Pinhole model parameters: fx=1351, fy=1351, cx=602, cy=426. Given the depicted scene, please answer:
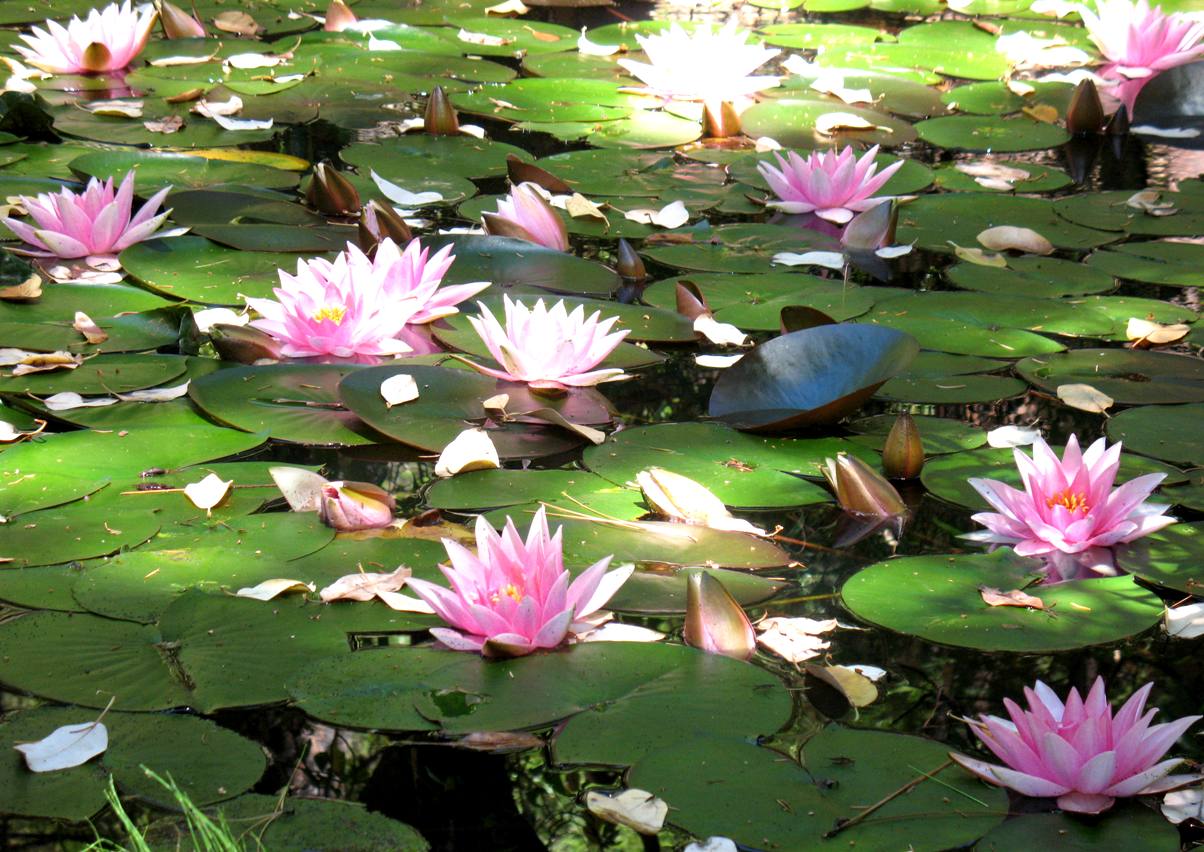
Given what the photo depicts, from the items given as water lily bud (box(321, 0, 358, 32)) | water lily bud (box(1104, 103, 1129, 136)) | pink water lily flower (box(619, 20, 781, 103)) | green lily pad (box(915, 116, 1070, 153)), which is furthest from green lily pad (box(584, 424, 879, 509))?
water lily bud (box(321, 0, 358, 32))

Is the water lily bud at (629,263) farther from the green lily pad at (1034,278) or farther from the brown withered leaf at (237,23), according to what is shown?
the brown withered leaf at (237,23)

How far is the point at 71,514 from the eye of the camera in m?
1.94

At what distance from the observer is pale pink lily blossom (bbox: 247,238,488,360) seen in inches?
94.9

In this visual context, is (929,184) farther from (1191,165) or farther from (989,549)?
(989,549)

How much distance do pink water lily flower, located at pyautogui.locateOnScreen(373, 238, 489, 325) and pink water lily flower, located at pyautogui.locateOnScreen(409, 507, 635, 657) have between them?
3.29 feet

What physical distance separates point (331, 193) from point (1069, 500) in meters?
1.93

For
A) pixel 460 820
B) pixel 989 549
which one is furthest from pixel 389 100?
pixel 460 820

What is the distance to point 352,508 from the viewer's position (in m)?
1.91

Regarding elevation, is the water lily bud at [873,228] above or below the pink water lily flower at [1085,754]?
above

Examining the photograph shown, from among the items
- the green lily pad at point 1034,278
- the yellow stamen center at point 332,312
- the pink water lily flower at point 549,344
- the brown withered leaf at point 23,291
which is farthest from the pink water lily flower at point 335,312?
the green lily pad at point 1034,278

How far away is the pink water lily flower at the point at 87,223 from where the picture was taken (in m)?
2.83

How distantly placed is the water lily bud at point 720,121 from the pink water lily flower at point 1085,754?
9.35 ft

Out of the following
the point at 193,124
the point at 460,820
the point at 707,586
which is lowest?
the point at 460,820

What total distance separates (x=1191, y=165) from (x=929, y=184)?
0.85 meters
